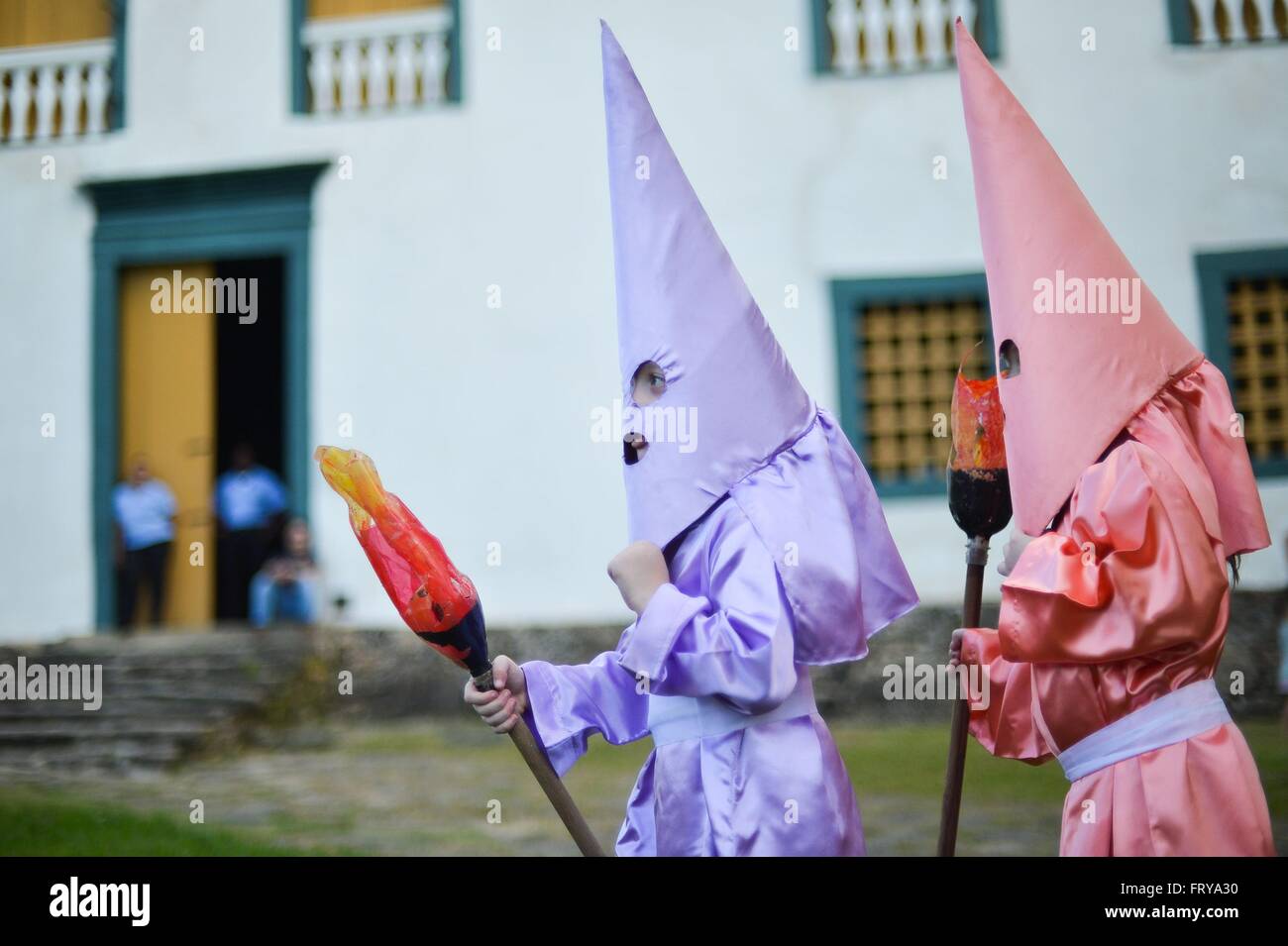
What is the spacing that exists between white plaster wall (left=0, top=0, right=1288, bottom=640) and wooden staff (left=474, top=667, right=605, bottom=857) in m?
1.96

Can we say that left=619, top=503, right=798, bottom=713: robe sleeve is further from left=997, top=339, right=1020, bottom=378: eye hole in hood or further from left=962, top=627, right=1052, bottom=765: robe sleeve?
left=997, top=339, right=1020, bottom=378: eye hole in hood

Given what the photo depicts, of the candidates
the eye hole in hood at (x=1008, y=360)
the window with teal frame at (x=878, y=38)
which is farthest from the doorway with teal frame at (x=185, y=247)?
the eye hole in hood at (x=1008, y=360)

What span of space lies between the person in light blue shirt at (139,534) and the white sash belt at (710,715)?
2656mm

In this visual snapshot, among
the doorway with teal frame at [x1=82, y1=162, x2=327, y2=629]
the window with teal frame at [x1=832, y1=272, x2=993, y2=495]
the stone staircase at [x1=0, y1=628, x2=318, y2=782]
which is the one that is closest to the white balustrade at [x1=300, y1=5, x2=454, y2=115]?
the doorway with teal frame at [x1=82, y1=162, x2=327, y2=629]

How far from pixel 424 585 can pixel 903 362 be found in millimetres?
2526

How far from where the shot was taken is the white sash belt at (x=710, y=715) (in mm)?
2207

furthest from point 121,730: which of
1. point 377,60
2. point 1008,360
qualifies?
point 1008,360

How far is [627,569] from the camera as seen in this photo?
2.15 m

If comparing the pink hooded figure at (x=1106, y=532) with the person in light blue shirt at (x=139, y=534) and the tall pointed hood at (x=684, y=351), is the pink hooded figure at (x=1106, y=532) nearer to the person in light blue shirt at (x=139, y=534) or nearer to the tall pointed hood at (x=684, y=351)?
the tall pointed hood at (x=684, y=351)

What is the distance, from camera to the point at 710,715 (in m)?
2.22

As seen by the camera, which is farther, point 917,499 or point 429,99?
point 429,99
